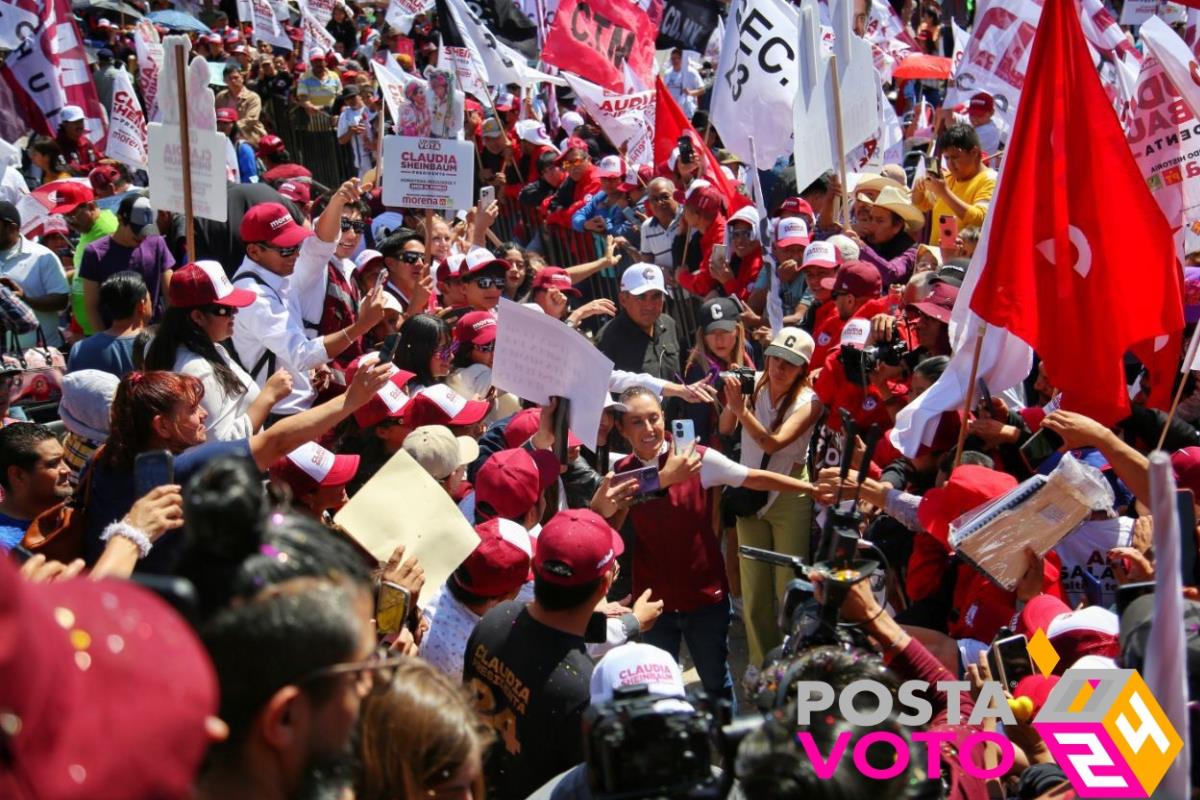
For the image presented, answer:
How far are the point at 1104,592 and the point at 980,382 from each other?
103 cm

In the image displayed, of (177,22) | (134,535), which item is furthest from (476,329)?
(177,22)

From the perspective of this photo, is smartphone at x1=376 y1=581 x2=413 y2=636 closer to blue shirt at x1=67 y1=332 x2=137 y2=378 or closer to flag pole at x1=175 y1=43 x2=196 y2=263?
blue shirt at x1=67 y1=332 x2=137 y2=378

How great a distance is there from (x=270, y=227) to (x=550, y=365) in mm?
1897

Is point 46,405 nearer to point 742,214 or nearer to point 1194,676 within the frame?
point 742,214

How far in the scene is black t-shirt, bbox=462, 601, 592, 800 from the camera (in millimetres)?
3371

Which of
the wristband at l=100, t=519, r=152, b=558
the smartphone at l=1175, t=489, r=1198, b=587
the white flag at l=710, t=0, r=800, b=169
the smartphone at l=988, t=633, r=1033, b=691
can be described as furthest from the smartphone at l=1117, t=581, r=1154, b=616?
the white flag at l=710, t=0, r=800, b=169

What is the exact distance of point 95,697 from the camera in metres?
1.25

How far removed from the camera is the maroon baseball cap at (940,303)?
5.88 m

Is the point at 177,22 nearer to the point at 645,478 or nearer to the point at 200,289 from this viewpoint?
the point at 200,289

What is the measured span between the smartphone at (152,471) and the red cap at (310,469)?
91 cm

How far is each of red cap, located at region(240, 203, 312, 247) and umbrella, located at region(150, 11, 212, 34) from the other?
572 inches

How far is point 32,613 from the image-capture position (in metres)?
1.24

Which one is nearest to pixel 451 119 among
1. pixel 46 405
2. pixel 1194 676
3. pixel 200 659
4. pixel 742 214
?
pixel 742 214

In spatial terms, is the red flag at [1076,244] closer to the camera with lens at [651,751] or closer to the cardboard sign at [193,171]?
the camera with lens at [651,751]
